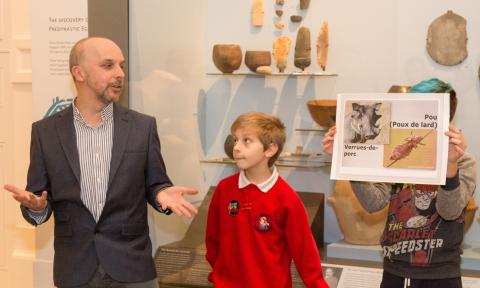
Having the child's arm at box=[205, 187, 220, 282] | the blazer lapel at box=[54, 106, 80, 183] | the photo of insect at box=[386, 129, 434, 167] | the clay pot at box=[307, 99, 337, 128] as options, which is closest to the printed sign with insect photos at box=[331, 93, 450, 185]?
the photo of insect at box=[386, 129, 434, 167]

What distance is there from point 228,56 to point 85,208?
6.24 ft

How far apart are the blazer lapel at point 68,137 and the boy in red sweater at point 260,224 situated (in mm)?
647

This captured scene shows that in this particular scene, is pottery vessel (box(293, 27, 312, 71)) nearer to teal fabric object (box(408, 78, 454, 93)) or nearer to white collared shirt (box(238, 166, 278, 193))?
teal fabric object (box(408, 78, 454, 93))

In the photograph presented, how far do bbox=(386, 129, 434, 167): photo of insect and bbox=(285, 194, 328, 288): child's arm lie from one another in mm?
439

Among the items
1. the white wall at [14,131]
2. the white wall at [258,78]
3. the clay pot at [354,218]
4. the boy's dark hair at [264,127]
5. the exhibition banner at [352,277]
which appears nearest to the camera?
the boy's dark hair at [264,127]

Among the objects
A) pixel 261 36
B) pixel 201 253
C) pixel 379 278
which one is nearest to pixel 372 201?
pixel 379 278

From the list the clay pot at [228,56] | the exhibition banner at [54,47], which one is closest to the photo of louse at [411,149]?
the clay pot at [228,56]

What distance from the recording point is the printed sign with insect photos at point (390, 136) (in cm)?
276

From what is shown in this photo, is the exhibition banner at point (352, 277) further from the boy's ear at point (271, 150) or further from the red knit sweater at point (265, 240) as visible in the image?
the boy's ear at point (271, 150)

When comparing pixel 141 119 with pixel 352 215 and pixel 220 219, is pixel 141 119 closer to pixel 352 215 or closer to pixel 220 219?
pixel 220 219

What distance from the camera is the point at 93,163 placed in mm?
2922

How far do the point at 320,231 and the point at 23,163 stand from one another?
2.63m

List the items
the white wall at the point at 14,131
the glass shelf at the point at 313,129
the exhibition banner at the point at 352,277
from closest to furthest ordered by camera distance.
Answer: the exhibition banner at the point at 352,277 → the glass shelf at the point at 313,129 → the white wall at the point at 14,131

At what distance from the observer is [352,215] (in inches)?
161
